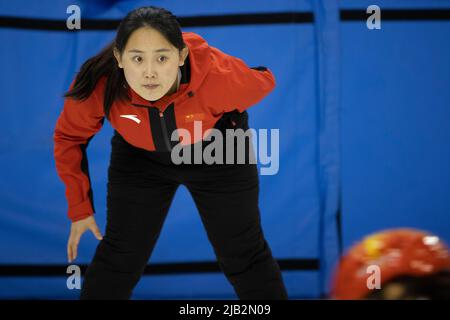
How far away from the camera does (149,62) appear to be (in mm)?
1341

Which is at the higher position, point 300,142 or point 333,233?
point 300,142

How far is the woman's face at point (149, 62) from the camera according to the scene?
1328 mm

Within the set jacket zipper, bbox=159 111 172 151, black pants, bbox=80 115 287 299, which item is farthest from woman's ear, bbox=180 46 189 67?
black pants, bbox=80 115 287 299

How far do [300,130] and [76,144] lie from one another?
0.85 m

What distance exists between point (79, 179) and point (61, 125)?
0.47 feet

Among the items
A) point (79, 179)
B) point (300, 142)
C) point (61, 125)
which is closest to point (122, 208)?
point (79, 179)

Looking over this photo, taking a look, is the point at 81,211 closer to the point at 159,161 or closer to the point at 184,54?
the point at 159,161

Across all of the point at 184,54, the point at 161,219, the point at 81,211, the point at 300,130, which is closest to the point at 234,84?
the point at 184,54

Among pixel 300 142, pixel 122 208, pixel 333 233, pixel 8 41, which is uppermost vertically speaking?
Result: pixel 8 41
